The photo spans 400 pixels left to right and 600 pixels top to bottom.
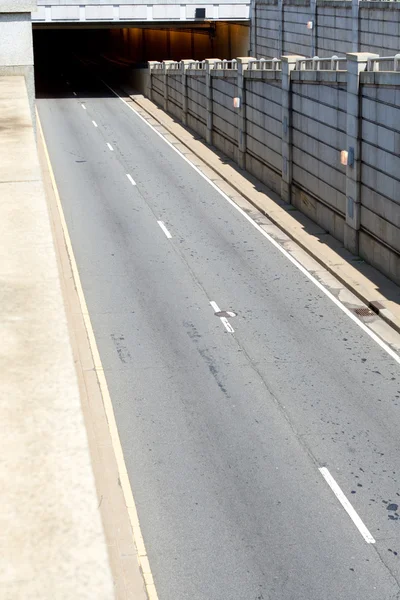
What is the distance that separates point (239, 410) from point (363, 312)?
8139 millimetres

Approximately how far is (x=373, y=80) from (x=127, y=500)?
59.5 ft

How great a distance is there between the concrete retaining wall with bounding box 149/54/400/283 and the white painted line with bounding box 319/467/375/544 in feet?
41.9

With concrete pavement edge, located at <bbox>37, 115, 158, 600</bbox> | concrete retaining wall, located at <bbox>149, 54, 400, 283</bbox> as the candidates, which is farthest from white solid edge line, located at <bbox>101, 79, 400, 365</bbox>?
concrete pavement edge, located at <bbox>37, 115, 158, 600</bbox>

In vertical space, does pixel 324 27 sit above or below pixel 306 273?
above

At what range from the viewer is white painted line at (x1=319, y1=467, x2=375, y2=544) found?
15.8 m

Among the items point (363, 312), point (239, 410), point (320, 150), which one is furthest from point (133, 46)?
point (239, 410)

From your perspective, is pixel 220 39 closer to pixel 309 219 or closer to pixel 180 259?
pixel 309 219

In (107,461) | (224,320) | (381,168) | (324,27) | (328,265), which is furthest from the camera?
(324,27)

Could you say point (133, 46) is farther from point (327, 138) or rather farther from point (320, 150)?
point (327, 138)

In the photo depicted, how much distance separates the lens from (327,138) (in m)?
35.3

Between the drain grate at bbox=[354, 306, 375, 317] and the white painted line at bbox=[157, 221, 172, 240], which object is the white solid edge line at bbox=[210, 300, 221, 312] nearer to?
the drain grate at bbox=[354, 306, 375, 317]

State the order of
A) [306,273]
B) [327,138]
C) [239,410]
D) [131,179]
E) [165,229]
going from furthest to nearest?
[131,179] < [165,229] < [327,138] < [306,273] < [239,410]

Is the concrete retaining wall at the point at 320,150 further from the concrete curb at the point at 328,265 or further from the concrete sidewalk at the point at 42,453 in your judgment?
the concrete sidewalk at the point at 42,453

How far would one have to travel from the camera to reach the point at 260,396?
861 inches
